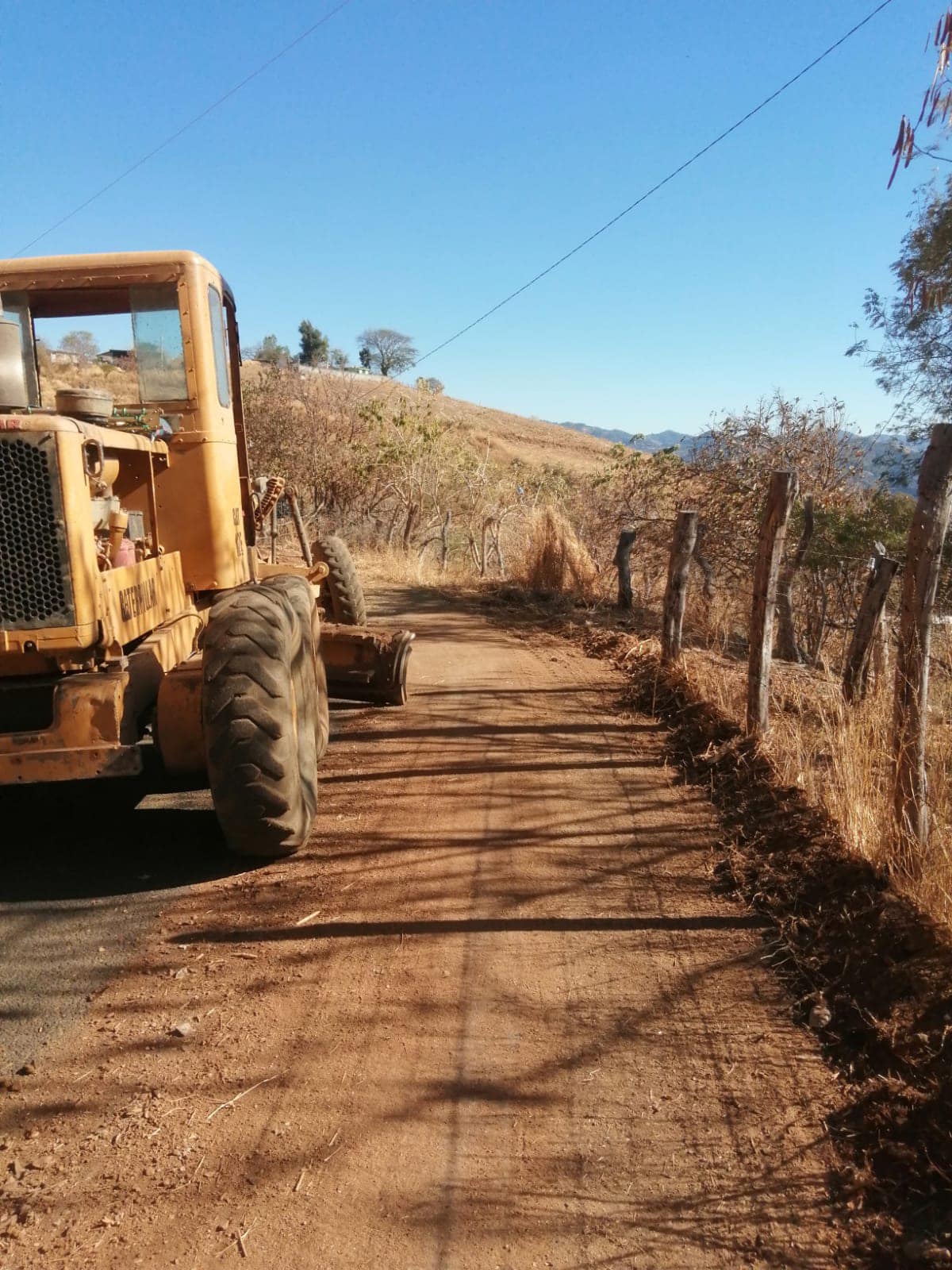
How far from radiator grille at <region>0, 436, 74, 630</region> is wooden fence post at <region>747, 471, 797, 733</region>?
404 cm

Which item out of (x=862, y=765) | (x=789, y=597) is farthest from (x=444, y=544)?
(x=862, y=765)

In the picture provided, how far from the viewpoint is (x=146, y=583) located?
4547 millimetres

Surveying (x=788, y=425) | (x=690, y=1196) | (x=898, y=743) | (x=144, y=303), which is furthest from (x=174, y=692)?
(x=788, y=425)

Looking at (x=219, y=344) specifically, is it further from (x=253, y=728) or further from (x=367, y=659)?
(x=253, y=728)

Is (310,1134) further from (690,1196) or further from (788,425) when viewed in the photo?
(788,425)

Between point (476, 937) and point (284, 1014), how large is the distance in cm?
84

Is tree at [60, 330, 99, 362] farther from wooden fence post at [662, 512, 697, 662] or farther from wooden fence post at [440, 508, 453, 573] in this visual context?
wooden fence post at [440, 508, 453, 573]

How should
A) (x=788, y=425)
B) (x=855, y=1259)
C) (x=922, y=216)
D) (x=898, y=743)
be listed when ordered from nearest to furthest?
1. (x=855, y=1259)
2. (x=898, y=743)
3. (x=788, y=425)
4. (x=922, y=216)

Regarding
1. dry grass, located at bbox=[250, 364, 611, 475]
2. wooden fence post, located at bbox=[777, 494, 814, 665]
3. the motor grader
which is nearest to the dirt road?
the motor grader

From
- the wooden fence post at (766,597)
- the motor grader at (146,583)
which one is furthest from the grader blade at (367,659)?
the wooden fence post at (766,597)

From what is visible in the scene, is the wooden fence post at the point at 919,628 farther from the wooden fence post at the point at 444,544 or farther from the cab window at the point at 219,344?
the wooden fence post at the point at 444,544

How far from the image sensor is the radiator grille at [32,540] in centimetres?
Answer: 359

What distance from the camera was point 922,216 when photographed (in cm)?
1317

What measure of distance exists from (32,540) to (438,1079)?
260 centimetres
